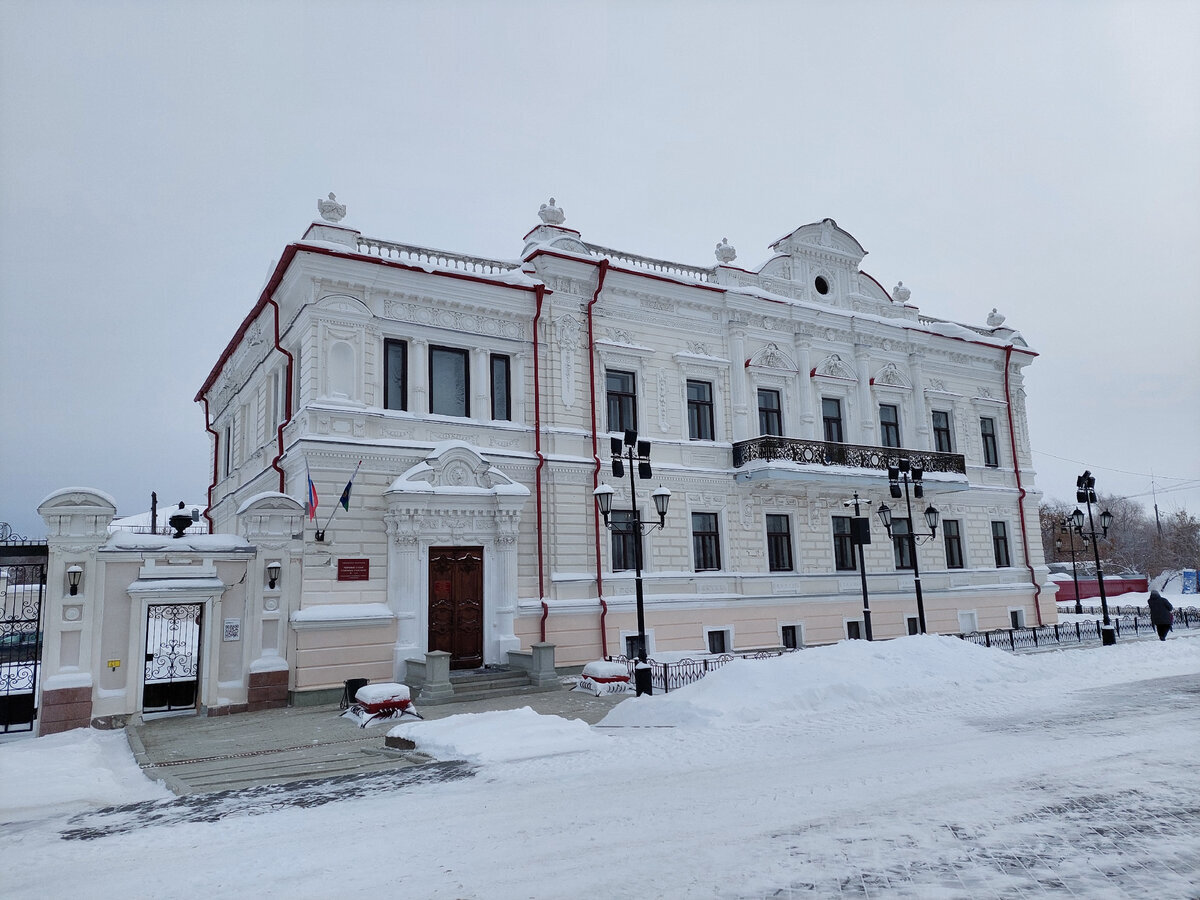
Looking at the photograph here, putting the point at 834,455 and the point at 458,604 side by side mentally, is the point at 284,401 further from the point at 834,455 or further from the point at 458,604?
the point at 834,455

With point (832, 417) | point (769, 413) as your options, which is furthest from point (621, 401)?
Result: point (832, 417)

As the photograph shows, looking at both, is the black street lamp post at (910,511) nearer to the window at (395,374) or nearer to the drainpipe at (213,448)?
the window at (395,374)

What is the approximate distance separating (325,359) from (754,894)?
14.6 metres

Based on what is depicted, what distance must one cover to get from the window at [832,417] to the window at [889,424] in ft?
6.20

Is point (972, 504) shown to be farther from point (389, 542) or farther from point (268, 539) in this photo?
point (268, 539)

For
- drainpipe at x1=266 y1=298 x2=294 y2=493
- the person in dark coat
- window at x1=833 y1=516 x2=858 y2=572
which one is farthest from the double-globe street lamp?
the person in dark coat

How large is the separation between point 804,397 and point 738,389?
2.52 m

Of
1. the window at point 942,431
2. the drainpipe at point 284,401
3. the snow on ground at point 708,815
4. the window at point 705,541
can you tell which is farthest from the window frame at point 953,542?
the drainpipe at point 284,401

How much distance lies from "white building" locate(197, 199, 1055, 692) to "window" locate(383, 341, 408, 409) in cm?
7

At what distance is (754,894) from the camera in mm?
5312

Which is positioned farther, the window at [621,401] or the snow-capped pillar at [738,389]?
the snow-capped pillar at [738,389]

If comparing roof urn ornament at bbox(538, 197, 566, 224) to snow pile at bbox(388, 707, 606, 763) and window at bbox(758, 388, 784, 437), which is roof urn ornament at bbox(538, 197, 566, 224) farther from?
snow pile at bbox(388, 707, 606, 763)

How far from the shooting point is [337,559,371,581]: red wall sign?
16453 millimetres

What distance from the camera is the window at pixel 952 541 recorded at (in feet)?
87.0
